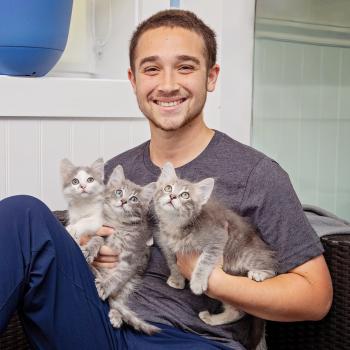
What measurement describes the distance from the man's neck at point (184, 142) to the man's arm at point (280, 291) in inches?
11.5

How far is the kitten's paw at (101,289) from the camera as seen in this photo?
1457mm

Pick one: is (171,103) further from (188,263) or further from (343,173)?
(343,173)

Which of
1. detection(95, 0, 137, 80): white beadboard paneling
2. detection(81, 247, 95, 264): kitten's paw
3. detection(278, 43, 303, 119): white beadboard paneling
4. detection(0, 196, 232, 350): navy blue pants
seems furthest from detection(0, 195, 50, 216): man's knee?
detection(278, 43, 303, 119): white beadboard paneling

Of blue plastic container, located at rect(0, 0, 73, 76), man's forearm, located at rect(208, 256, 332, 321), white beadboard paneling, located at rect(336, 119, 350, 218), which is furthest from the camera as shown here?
white beadboard paneling, located at rect(336, 119, 350, 218)

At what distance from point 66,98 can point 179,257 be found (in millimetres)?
900

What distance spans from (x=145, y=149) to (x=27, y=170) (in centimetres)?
58

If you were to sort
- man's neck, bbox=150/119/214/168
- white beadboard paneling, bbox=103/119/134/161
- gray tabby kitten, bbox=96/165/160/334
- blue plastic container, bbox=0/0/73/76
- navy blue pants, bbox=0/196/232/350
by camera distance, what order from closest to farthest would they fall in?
navy blue pants, bbox=0/196/232/350
gray tabby kitten, bbox=96/165/160/334
man's neck, bbox=150/119/214/168
blue plastic container, bbox=0/0/73/76
white beadboard paneling, bbox=103/119/134/161

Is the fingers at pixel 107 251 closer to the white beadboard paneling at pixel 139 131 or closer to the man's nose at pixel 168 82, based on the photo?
the man's nose at pixel 168 82

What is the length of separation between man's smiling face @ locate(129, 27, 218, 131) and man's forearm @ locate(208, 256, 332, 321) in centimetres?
42

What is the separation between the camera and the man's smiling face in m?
1.58

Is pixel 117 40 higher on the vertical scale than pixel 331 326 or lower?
higher

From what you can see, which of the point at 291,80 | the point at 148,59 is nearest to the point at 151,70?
the point at 148,59

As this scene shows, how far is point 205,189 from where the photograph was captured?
1.47 meters

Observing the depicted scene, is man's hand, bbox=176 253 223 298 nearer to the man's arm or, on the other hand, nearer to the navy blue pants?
the man's arm
